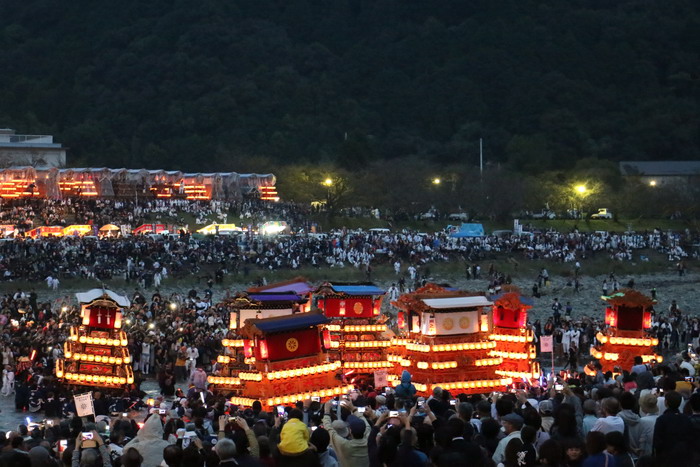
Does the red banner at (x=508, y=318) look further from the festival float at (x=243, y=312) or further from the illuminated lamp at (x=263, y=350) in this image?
the illuminated lamp at (x=263, y=350)

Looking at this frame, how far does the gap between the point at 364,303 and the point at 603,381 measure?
23.7ft

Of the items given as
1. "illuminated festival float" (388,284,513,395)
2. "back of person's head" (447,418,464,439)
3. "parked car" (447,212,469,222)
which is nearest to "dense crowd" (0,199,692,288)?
"parked car" (447,212,469,222)

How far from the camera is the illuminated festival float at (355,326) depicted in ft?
84.0

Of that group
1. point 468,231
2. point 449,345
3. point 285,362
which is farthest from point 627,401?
point 468,231

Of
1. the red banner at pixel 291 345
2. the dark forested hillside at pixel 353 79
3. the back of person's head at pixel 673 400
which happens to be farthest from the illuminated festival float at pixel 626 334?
the dark forested hillside at pixel 353 79

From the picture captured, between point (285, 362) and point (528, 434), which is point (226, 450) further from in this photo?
point (285, 362)

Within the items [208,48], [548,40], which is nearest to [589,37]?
[548,40]

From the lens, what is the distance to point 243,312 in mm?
24469

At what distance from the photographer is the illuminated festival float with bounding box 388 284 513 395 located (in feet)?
79.8

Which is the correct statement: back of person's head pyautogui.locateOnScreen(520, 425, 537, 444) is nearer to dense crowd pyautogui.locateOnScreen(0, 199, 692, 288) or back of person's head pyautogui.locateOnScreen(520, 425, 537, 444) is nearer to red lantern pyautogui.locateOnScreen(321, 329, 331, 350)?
red lantern pyautogui.locateOnScreen(321, 329, 331, 350)

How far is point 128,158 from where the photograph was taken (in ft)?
321

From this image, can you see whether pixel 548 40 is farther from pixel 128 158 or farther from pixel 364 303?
pixel 364 303

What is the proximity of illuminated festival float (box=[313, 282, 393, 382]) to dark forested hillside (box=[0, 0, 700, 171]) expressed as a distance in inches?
2638

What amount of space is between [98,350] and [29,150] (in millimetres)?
63071
